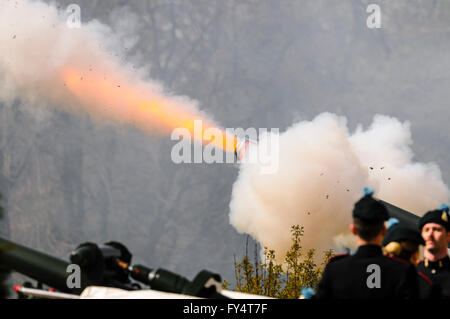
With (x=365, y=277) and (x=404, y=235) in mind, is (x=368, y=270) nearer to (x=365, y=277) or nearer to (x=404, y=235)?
(x=365, y=277)

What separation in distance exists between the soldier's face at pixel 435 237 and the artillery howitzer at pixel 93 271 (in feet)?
7.32

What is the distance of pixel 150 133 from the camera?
155 metres

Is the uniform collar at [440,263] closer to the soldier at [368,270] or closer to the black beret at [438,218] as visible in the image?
the black beret at [438,218]

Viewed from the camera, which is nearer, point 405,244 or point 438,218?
point 405,244

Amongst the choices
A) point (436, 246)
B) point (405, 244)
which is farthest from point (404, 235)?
point (436, 246)

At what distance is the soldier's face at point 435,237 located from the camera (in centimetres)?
632

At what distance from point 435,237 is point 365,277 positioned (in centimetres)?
180

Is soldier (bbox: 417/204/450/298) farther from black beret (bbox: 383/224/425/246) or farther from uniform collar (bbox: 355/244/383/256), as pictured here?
uniform collar (bbox: 355/244/383/256)

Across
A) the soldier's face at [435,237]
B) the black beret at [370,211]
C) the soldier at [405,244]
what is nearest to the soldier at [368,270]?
the black beret at [370,211]

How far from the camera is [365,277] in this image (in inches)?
191

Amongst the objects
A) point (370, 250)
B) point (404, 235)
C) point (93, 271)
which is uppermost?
point (404, 235)
